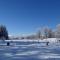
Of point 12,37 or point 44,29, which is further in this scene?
point 12,37

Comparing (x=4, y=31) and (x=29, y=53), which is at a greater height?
(x=4, y=31)

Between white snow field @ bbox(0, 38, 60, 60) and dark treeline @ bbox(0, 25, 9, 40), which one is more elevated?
dark treeline @ bbox(0, 25, 9, 40)

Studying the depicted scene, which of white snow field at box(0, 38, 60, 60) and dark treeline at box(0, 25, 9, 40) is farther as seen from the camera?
dark treeline at box(0, 25, 9, 40)

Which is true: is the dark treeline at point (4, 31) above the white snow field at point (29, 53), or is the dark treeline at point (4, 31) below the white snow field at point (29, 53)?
above

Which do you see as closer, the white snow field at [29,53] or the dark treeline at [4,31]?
the white snow field at [29,53]

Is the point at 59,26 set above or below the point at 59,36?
above

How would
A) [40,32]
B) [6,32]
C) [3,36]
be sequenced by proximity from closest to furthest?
[3,36] < [6,32] < [40,32]

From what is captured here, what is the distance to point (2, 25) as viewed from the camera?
74312 mm

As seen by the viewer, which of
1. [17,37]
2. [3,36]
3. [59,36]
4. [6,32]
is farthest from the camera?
[17,37]

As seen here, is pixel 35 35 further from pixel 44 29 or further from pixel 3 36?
pixel 3 36

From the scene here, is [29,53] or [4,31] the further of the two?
[4,31]

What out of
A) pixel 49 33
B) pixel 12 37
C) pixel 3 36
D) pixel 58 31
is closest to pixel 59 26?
pixel 58 31

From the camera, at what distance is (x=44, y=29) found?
72.3 m

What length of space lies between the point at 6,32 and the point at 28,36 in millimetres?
18404
